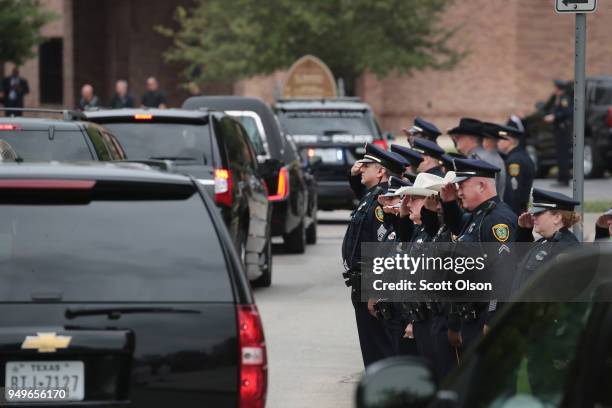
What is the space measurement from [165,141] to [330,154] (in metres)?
8.78

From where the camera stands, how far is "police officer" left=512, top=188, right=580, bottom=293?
26.0 ft

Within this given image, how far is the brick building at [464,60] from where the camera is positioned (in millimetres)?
60500

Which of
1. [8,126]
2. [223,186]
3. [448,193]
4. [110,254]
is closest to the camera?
[110,254]

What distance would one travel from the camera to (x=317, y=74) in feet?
138

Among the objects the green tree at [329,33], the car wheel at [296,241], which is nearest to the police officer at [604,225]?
the car wheel at [296,241]

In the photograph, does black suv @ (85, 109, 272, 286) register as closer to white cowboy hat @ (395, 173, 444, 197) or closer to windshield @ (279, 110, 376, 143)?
white cowboy hat @ (395, 173, 444, 197)

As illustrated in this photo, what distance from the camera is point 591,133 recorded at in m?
33.9

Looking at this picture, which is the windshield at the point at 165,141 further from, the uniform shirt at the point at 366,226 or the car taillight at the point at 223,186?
the uniform shirt at the point at 366,226

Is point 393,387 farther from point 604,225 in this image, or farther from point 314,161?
point 314,161

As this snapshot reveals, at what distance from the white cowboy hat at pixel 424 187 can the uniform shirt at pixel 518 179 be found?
22.4 feet

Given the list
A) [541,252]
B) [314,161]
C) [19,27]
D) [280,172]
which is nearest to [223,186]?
[280,172]

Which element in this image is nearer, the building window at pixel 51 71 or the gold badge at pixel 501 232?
the gold badge at pixel 501 232

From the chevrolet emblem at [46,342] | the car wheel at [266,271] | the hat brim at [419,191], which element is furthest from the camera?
the car wheel at [266,271]

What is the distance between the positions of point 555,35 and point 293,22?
60.5 feet
